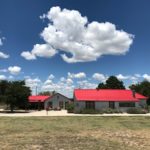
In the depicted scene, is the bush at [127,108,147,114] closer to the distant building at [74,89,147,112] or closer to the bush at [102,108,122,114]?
the bush at [102,108,122,114]

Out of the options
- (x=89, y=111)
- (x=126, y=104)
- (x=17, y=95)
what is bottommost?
(x=89, y=111)

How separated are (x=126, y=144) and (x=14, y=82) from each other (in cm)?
4497

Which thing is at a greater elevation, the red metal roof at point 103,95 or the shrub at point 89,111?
the red metal roof at point 103,95

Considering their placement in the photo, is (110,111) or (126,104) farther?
(126,104)

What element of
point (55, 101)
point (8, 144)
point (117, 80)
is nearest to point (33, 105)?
point (55, 101)

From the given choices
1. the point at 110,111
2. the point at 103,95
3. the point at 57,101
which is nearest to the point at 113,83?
the point at 57,101

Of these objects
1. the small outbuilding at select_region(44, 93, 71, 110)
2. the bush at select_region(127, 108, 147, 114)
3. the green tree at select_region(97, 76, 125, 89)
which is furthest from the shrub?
the green tree at select_region(97, 76, 125, 89)

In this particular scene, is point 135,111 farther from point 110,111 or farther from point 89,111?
point 89,111

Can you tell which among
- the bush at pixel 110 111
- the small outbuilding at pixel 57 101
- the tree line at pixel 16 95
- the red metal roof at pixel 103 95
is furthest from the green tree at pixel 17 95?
the small outbuilding at pixel 57 101

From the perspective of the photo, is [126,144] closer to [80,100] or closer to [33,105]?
[80,100]

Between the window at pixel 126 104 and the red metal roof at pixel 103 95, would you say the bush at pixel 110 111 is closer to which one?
the window at pixel 126 104

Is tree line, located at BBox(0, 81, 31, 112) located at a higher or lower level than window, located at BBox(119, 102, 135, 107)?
higher

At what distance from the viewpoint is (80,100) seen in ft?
188

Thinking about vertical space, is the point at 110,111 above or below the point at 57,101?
below
